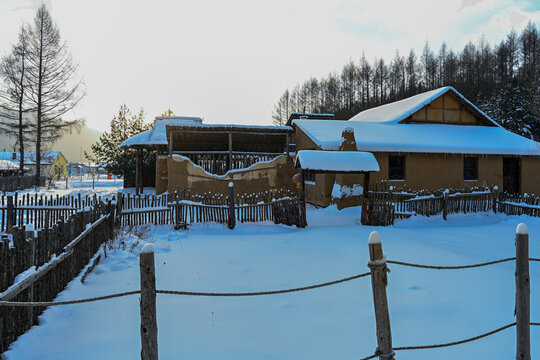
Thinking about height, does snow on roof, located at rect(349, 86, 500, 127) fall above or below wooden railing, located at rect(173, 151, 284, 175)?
above

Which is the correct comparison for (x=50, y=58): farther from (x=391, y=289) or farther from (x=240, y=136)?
(x=391, y=289)

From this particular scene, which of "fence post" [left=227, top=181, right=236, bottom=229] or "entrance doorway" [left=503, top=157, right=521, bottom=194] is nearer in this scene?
"fence post" [left=227, top=181, right=236, bottom=229]

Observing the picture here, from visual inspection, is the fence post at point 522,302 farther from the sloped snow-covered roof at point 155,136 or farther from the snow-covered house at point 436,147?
the sloped snow-covered roof at point 155,136

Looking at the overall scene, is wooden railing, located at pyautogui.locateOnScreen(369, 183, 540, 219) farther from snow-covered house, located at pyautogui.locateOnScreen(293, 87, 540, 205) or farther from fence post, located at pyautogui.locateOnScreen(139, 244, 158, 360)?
fence post, located at pyautogui.locateOnScreen(139, 244, 158, 360)

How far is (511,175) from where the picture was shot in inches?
794

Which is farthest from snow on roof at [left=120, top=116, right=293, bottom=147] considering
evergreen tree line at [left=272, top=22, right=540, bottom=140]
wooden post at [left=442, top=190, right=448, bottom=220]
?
evergreen tree line at [left=272, top=22, right=540, bottom=140]

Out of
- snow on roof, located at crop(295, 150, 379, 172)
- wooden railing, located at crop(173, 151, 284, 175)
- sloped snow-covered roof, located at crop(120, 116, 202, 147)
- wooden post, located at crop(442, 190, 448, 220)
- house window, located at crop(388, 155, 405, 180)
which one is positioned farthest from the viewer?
sloped snow-covered roof, located at crop(120, 116, 202, 147)

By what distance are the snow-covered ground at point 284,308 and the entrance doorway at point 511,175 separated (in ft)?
42.3

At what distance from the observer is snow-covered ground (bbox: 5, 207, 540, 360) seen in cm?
387

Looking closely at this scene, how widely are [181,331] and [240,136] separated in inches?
621

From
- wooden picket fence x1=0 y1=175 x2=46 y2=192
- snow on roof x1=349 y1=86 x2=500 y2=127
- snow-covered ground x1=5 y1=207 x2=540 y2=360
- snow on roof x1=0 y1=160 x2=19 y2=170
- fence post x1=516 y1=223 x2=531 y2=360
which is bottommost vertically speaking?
snow-covered ground x1=5 y1=207 x2=540 y2=360

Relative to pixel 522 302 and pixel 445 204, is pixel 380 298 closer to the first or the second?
pixel 522 302

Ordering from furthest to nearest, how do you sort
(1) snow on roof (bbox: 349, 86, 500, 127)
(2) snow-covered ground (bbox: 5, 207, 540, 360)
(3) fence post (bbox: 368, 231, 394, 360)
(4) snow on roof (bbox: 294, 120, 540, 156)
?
1. (1) snow on roof (bbox: 349, 86, 500, 127)
2. (4) snow on roof (bbox: 294, 120, 540, 156)
3. (2) snow-covered ground (bbox: 5, 207, 540, 360)
4. (3) fence post (bbox: 368, 231, 394, 360)

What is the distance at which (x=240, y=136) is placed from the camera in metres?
19.5
